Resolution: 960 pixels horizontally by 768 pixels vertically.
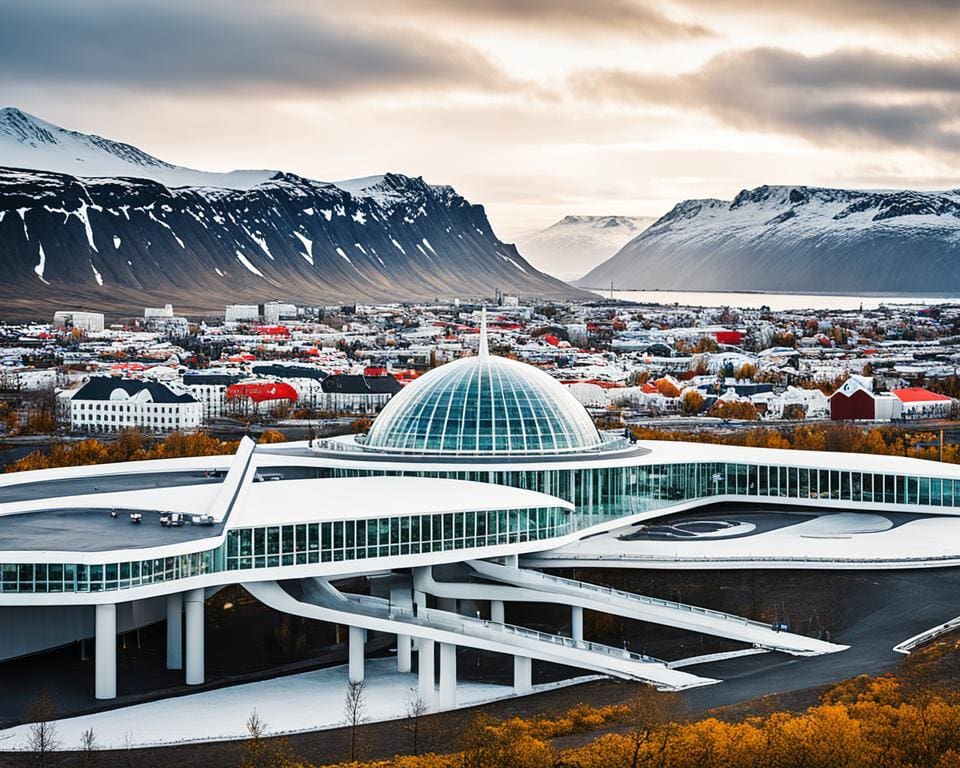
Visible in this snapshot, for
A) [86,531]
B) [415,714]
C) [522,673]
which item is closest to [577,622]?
[522,673]

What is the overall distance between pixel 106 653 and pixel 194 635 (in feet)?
11.6

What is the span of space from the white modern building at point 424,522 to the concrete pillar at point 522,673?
0.35 feet

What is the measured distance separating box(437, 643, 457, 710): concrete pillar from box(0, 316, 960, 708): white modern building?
0.07 meters

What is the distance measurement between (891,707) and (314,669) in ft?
68.6

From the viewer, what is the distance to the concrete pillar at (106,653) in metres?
47.9

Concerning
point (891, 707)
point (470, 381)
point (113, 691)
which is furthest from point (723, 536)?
point (113, 691)

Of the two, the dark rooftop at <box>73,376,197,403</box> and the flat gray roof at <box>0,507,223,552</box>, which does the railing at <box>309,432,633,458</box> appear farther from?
the dark rooftop at <box>73,376,197,403</box>

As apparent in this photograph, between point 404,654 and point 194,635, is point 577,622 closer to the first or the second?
point 404,654

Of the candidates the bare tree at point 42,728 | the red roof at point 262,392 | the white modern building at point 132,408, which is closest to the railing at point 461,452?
the bare tree at point 42,728

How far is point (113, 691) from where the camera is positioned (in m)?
48.8

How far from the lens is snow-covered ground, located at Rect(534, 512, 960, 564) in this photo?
202 ft

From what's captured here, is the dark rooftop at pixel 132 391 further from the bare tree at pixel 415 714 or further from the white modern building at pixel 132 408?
the bare tree at pixel 415 714

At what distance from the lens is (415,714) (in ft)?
156

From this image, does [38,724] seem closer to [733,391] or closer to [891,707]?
[891,707]
